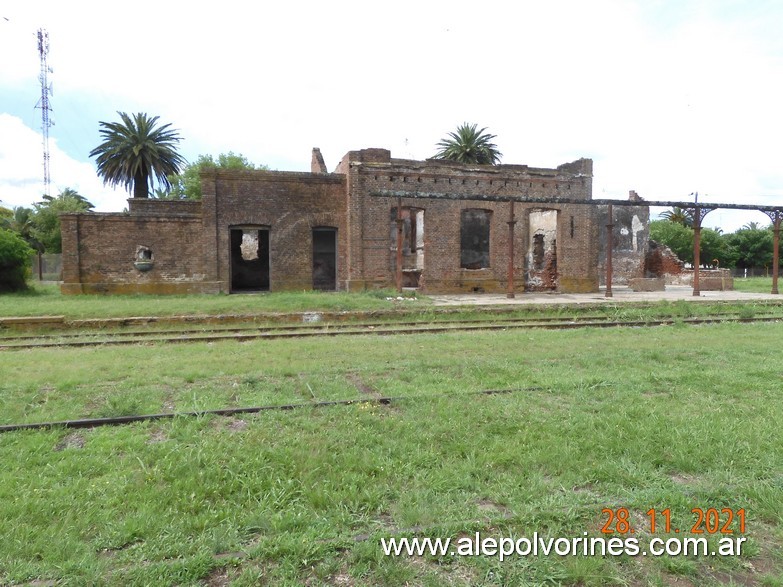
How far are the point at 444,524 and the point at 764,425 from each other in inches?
118

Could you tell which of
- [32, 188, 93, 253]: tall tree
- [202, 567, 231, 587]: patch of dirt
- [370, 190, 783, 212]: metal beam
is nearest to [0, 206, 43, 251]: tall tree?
[32, 188, 93, 253]: tall tree

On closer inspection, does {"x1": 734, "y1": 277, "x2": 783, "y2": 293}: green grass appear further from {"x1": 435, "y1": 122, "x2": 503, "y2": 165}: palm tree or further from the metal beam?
{"x1": 435, "y1": 122, "x2": 503, "y2": 165}: palm tree

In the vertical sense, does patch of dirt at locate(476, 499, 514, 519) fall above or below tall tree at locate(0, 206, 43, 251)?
below

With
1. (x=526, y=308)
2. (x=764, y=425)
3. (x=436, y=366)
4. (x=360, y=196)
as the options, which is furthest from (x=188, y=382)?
(x=360, y=196)

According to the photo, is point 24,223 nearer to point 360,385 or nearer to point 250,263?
point 250,263

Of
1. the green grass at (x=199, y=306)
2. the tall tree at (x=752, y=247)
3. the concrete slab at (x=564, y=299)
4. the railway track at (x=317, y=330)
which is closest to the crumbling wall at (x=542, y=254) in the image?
the concrete slab at (x=564, y=299)

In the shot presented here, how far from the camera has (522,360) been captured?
7059 mm

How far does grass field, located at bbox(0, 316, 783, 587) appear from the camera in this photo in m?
2.33

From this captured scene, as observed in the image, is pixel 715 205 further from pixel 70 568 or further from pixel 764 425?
pixel 70 568

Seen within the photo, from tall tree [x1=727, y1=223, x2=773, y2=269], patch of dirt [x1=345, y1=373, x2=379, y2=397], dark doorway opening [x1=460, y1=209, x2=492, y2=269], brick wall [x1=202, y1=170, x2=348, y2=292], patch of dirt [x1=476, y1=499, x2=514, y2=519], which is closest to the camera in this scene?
patch of dirt [x1=476, y1=499, x2=514, y2=519]

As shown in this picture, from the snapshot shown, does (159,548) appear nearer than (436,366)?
Yes

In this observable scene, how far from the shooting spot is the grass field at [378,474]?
2.33 meters
